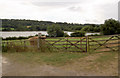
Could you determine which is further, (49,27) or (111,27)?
(49,27)

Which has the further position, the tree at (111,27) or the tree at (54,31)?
the tree at (54,31)

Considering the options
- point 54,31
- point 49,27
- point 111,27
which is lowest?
point 54,31

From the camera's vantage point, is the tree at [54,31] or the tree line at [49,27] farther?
the tree at [54,31]

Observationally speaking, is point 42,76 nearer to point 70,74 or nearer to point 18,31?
point 70,74

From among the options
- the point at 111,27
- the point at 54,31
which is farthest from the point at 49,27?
the point at 111,27

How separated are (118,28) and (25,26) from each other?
34.7 meters

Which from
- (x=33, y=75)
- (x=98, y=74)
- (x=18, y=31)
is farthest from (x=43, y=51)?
(x=18, y=31)

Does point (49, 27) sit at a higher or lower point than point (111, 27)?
higher

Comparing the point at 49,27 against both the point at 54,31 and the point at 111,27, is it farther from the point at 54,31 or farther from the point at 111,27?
the point at 111,27

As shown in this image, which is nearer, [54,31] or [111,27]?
[111,27]

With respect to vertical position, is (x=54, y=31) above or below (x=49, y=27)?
below

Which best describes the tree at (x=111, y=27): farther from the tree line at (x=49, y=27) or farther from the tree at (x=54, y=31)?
the tree at (x=54, y=31)

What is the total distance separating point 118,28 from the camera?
108 feet

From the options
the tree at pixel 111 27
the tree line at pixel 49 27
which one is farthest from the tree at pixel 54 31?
the tree at pixel 111 27
